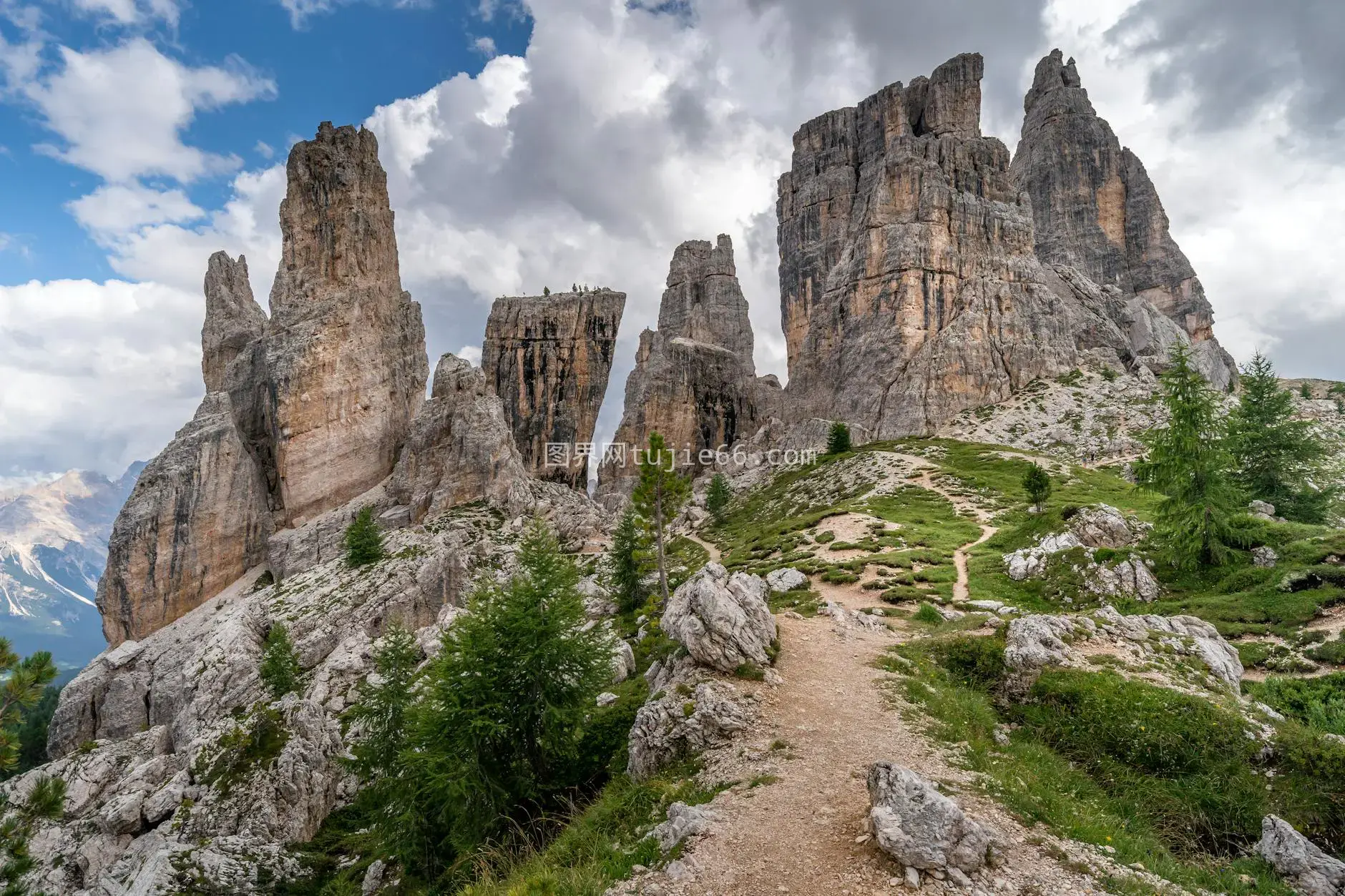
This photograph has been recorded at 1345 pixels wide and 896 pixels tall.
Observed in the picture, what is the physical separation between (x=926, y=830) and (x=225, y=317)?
98.3 metres

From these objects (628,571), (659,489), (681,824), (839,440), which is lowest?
(681,824)

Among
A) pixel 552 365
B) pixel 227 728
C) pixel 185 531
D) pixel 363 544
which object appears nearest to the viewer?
pixel 227 728

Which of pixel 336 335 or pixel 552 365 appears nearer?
pixel 336 335

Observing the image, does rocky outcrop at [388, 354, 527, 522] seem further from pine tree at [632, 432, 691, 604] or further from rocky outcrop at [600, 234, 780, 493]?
pine tree at [632, 432, 691, 604]

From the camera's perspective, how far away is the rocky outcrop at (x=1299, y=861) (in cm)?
898

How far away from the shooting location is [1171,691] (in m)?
13.7

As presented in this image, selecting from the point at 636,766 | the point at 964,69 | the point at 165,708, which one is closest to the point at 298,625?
the point at 165,708

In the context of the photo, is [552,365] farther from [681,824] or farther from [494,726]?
[681,824]

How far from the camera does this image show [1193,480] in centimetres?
2466

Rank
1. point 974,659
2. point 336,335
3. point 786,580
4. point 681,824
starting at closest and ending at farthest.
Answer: point 681,824
point 974,659
point 786,580
point 336,335

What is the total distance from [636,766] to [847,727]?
194 inches

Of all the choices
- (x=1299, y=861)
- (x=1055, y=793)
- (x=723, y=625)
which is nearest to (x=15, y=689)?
(x=723, y=625)

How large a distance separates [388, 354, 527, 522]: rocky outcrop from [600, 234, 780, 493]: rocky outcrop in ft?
120

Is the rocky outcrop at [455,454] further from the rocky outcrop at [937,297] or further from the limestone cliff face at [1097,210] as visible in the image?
the limestone cliff face at [1097,210]
